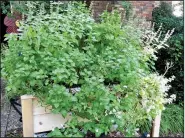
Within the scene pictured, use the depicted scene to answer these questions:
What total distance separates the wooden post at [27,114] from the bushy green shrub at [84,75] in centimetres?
6

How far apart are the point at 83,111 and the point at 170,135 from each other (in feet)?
4.76

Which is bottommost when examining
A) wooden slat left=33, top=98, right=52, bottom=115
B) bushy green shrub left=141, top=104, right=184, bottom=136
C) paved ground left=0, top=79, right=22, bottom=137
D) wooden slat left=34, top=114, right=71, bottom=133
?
paved ground left=0, top=79, right=22, bottom=137

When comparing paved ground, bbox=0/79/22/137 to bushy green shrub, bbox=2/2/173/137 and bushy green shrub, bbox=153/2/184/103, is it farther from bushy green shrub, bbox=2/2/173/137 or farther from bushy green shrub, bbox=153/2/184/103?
bushy green shrub, bbox=153/2/184/103

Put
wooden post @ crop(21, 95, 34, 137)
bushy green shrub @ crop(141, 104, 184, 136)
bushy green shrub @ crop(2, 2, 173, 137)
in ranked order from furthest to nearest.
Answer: bushy green shrub @ crop(141, 104, 184, 136) < wooden post @ crop(21, 95, 34, 137) < bushy green shrub @ crop(2, 2, 173, 137)

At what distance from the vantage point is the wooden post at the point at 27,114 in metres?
2.01

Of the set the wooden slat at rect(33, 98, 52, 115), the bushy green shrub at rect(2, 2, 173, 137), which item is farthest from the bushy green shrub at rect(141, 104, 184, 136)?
the wooden slat at rect(33, 98, 52, 115)

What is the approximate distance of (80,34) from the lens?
89.4 inches

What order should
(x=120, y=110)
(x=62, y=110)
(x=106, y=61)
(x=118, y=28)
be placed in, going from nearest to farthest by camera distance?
(x=62, y=110) → (x=120, y=110) → (x=106, y=61) → (x=118, y=28)

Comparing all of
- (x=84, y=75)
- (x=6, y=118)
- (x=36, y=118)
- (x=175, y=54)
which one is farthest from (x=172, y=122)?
(x=6, y=118)

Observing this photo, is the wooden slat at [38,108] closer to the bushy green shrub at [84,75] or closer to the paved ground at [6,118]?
the bushy green shrub at [84,75]

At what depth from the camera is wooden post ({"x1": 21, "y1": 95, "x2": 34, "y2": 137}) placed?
201cm

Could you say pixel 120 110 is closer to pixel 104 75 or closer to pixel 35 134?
pixel 104 75

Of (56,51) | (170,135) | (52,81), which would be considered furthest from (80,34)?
(170,135)

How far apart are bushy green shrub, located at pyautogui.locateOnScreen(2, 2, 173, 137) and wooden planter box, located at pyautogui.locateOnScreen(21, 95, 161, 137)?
9 centimetres
